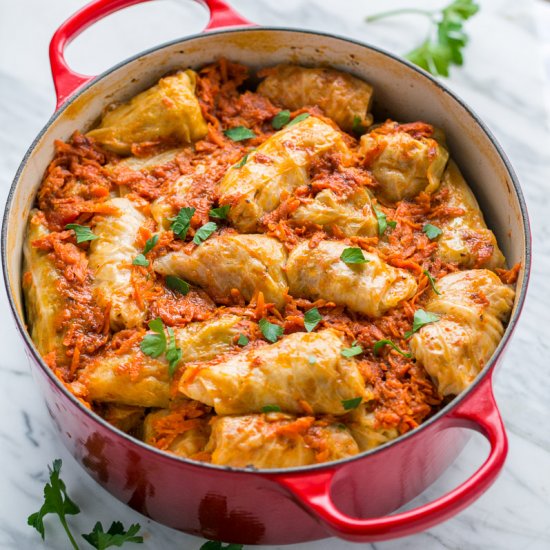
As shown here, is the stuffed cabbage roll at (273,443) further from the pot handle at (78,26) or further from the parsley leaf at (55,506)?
the pot handle at (78,26)

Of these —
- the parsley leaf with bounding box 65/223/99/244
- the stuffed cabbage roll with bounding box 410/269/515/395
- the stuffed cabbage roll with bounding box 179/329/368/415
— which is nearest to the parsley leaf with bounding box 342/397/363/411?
the stuffed cabbage roll with bounding box 179/329/368/415

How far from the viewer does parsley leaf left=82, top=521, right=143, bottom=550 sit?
3391 millimetres

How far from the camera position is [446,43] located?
188 inches

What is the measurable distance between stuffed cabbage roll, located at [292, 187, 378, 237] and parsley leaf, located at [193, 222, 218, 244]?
31 centimetres

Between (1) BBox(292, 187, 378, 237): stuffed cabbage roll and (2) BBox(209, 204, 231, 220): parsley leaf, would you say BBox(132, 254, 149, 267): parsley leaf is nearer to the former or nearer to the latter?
(2) BBox(209, 204, 231, 220): parsley leaf

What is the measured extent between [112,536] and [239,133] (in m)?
1.70

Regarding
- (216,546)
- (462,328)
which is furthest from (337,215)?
(216,546)

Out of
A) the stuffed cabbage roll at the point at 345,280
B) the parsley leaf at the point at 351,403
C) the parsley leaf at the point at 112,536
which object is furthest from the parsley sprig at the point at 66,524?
the stuffed cabbage roll at the point at 345,280

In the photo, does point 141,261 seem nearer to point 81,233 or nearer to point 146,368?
point 81,233

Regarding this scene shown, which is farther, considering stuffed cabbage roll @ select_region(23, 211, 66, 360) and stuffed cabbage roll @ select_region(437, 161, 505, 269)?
stuffed cabbage roll @ select_region(437, 161, 505, 269)

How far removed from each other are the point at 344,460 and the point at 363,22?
2.99 m

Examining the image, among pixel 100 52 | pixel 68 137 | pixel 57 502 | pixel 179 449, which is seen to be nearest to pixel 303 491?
pixel 179 449

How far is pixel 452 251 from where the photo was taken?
3.61 metres

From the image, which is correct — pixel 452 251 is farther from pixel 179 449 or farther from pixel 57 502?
pixel 57 502
